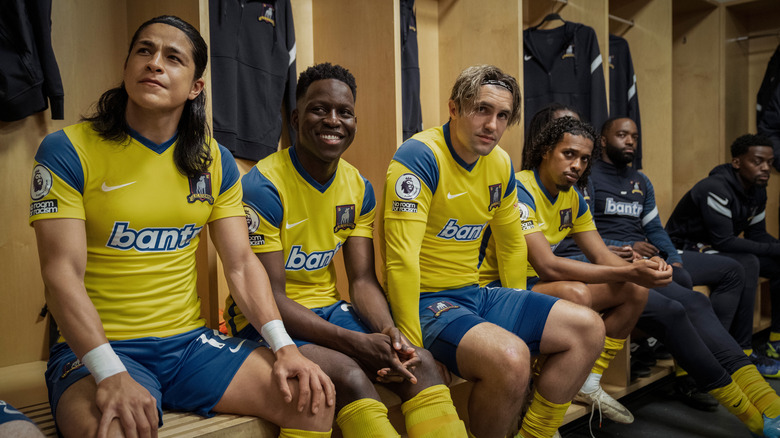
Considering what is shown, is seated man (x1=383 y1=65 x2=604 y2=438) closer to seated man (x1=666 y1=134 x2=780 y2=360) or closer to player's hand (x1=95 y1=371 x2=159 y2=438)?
player's hand (x1=95 y1=371 x2=159 y2=438)

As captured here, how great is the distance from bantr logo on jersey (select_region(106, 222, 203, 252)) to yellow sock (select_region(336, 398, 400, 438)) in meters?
0.55

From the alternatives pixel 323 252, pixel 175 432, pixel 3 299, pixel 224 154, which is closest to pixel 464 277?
pixel 323 252

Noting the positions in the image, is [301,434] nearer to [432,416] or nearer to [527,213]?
[432,416]

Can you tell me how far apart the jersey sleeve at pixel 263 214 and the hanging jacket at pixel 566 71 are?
211cm

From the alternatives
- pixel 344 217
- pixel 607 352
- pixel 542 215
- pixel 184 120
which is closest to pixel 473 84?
pixel 344 217

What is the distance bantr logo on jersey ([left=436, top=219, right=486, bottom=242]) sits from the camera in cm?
191

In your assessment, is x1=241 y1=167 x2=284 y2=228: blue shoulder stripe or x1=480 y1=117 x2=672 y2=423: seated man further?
x1=480 y1=117 x2=672 y2=423: seated man

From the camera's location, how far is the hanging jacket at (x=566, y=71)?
344 centimetres

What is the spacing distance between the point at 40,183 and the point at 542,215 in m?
1.72

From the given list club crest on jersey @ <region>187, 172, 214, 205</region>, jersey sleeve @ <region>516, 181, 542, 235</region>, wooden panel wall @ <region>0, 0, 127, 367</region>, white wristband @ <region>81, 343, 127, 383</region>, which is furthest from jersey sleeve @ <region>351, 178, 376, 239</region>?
wooden panel wall @ <region>0, 0, 127, 367</region>

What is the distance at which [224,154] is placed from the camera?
1537mm

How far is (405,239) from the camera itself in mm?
1724

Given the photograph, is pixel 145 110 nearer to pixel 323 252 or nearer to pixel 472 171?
pixel 323 252

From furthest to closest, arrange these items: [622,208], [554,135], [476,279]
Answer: [622,208] → [554,135] → [476,279]
